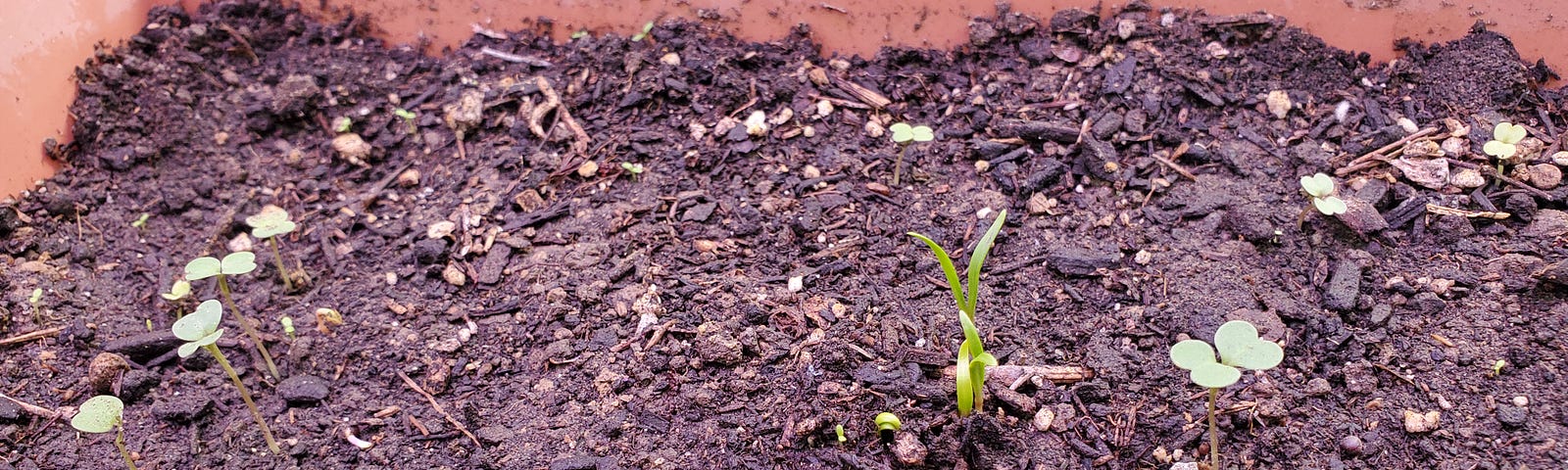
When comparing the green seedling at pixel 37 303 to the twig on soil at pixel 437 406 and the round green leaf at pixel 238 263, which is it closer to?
the round green leaf at pixel 238 263

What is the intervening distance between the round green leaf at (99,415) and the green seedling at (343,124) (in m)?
0.97

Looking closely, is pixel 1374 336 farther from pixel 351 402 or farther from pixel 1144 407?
pixel 351 402

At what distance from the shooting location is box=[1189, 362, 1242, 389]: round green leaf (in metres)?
1.22

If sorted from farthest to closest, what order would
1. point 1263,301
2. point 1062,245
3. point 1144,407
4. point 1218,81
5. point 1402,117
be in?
point 1218,81 → point 1402,117 → point 1062,245 → point 1263,301 → point 1144,407

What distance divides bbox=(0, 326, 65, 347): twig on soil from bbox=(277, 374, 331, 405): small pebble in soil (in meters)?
0.47

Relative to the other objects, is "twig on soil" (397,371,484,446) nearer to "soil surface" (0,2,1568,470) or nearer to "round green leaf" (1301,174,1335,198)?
"soil surface" (0,2,1568,470)

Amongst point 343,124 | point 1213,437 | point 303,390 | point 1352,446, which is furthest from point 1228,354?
point 343,124

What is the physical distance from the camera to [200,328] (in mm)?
1485

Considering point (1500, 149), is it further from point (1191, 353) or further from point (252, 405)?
point (252, 405)

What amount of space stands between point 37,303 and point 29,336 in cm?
8

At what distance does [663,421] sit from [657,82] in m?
0.90

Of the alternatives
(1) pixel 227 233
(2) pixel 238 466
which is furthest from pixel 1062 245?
(1) pixel 227 233

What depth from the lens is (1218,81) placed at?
2.01 metres

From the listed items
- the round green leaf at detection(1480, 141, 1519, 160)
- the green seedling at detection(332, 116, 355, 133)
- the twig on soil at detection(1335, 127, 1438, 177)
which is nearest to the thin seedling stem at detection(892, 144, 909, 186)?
the twig on soil at detection(1335, 127, 1438, 177)
